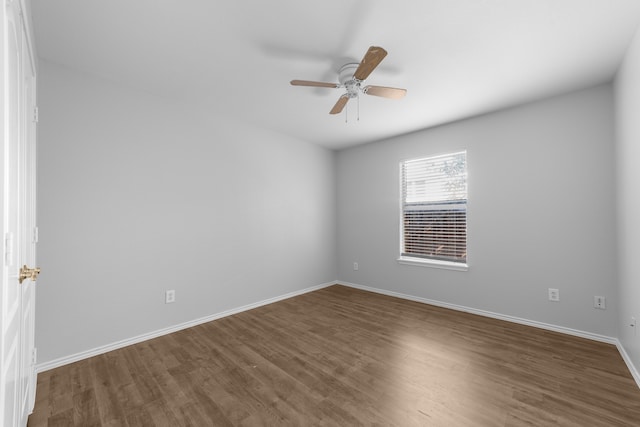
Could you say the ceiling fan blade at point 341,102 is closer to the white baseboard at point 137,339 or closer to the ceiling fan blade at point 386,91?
the ceiling fan blade at point 386,91

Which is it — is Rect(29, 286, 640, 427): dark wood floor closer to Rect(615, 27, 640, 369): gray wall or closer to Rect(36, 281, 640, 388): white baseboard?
Rect(36, 281, 640, 388): white baseboard

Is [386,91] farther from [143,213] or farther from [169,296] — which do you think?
[169,296]

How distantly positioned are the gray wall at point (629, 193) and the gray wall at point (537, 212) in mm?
201

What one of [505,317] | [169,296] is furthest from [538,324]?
[169,296]

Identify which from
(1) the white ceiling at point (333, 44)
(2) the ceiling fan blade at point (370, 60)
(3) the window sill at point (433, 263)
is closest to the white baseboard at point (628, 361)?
(3) the window sill at point (433, 263)

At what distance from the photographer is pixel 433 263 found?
381cm

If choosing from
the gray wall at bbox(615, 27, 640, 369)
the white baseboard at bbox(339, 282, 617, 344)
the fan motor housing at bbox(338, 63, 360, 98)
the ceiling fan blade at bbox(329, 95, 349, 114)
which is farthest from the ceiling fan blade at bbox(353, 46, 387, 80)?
the white baseboard at bbox(339, 282, 617, 344)

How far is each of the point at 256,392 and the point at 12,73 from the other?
2185mm

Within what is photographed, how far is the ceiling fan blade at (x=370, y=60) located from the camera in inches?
68.0

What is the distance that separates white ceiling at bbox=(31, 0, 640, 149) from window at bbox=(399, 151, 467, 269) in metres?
0.99

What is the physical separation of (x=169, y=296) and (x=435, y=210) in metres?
3.56

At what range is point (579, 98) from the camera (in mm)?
2777

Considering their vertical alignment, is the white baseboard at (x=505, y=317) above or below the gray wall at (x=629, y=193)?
below

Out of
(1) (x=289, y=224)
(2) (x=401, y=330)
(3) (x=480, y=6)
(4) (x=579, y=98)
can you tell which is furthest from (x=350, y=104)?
(2) (x=401, y=330)
